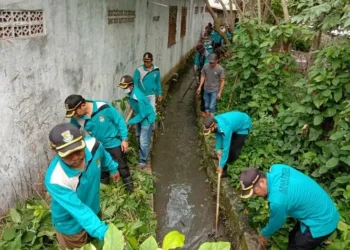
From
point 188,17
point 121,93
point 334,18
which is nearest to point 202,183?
point 121,93

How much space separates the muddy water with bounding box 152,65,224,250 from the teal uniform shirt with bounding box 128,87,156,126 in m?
1.47

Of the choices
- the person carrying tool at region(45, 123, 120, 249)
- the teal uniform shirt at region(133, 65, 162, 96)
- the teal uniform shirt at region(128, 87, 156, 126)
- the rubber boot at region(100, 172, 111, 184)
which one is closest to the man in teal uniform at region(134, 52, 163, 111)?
the teal uniform shirt at region(133, 65, 162, 96)

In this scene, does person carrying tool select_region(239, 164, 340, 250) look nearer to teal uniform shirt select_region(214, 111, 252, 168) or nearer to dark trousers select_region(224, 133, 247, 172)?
teal uniform shirt select_region(214, 111, 252, 168)

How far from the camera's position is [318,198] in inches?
115

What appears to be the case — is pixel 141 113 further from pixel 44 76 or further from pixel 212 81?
pixel 212 81

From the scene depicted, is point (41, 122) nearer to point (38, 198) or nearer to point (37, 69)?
point (37, 69)

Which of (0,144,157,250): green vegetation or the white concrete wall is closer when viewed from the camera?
A: (0,144,157,250): green vegetation

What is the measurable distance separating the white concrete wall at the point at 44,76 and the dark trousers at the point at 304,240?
318 centimetres

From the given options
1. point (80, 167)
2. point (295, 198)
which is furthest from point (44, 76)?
point (295, 198)

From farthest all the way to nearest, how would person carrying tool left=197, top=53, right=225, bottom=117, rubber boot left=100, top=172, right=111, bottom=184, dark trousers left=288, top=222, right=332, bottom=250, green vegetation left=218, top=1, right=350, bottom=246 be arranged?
person carrying tool left=197, top=53, right=225, bottom=117
rubber boot left=100, top=172, right=111, bottom=184
green vegetation left=218, top=1, right=350, bottom=246
dark trousers left=288, top=222, right=332, bottom=250

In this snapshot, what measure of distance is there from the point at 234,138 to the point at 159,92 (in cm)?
198

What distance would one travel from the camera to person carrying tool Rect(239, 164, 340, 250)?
288 centimetres

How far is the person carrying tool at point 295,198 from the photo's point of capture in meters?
2.88

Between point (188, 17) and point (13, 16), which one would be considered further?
point (188, 17)
